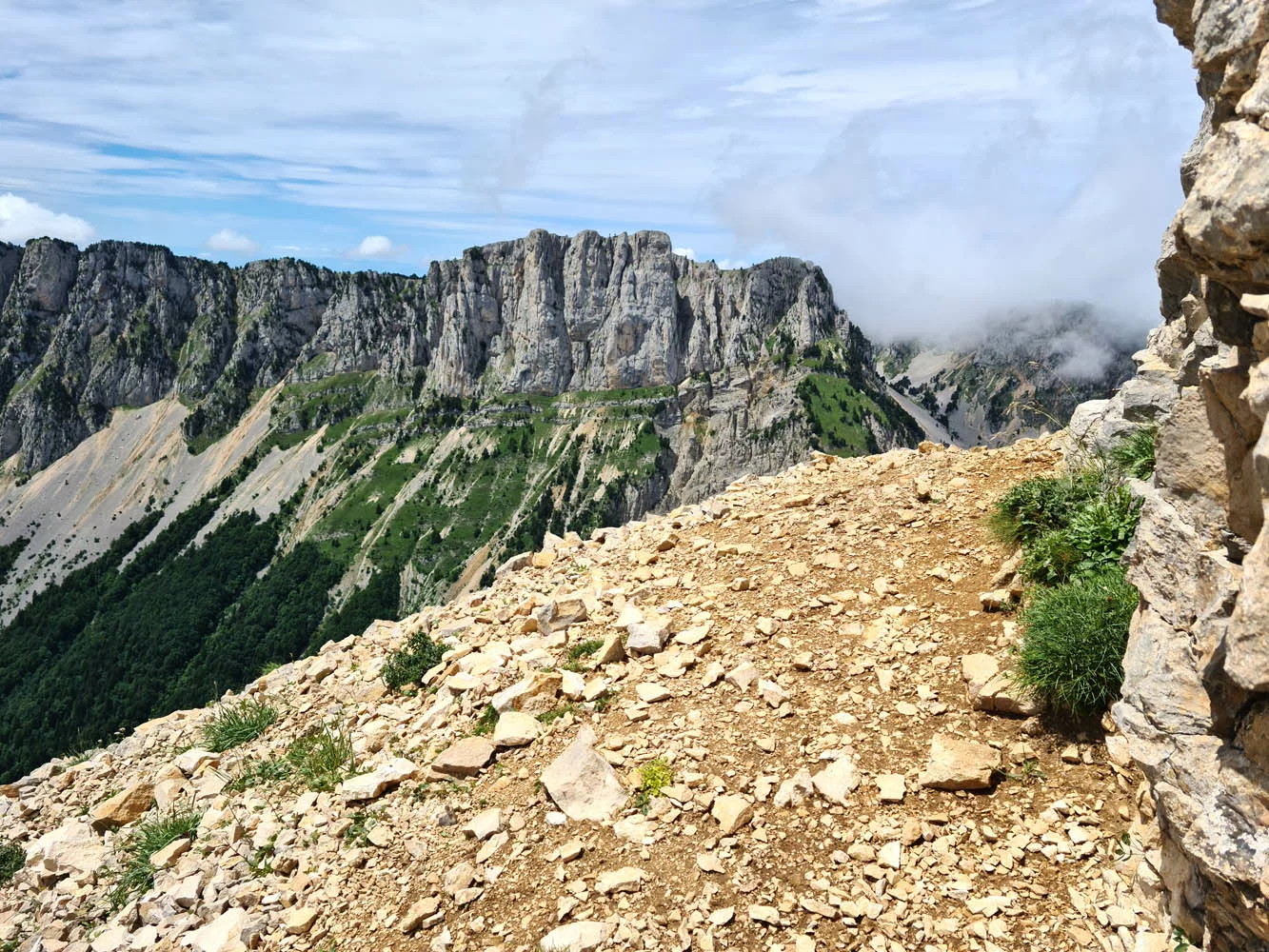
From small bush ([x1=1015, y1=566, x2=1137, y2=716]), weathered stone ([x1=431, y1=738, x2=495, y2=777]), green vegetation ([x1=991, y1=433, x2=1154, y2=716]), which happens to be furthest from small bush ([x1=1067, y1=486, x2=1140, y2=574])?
weathered stone ([x1=431, y1=738, x2=495, y2=777])

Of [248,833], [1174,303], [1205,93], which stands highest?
[1205,93]

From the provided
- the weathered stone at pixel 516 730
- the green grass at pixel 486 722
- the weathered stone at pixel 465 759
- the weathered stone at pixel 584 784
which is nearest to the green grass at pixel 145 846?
the weathered stone at pixel 465 759

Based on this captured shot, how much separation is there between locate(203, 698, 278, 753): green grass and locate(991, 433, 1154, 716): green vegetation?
12305mm

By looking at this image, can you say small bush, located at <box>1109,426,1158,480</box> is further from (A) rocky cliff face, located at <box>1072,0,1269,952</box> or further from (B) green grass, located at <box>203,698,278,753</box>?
(B) green grass, located at <box>203,698,278,753</box>

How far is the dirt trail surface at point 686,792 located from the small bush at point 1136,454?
2.13 metres

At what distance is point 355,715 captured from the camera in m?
12.4

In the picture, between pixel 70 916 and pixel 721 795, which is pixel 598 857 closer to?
pixel 721 795

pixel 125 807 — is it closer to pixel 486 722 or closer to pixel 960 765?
pixel 486 722

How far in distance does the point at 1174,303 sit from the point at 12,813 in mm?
20360

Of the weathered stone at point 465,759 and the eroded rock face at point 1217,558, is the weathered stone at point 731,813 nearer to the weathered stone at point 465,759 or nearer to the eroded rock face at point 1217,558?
the weathered stone at point 465,759

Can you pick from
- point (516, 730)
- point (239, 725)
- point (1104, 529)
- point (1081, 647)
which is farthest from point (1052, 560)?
point (239, 725)

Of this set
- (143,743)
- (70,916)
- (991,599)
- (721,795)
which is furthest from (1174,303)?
(143,743)

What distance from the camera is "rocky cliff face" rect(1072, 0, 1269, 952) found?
179 inches

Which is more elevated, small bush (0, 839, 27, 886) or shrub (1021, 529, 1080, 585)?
shrub (1021, 529, 1080, 585)
